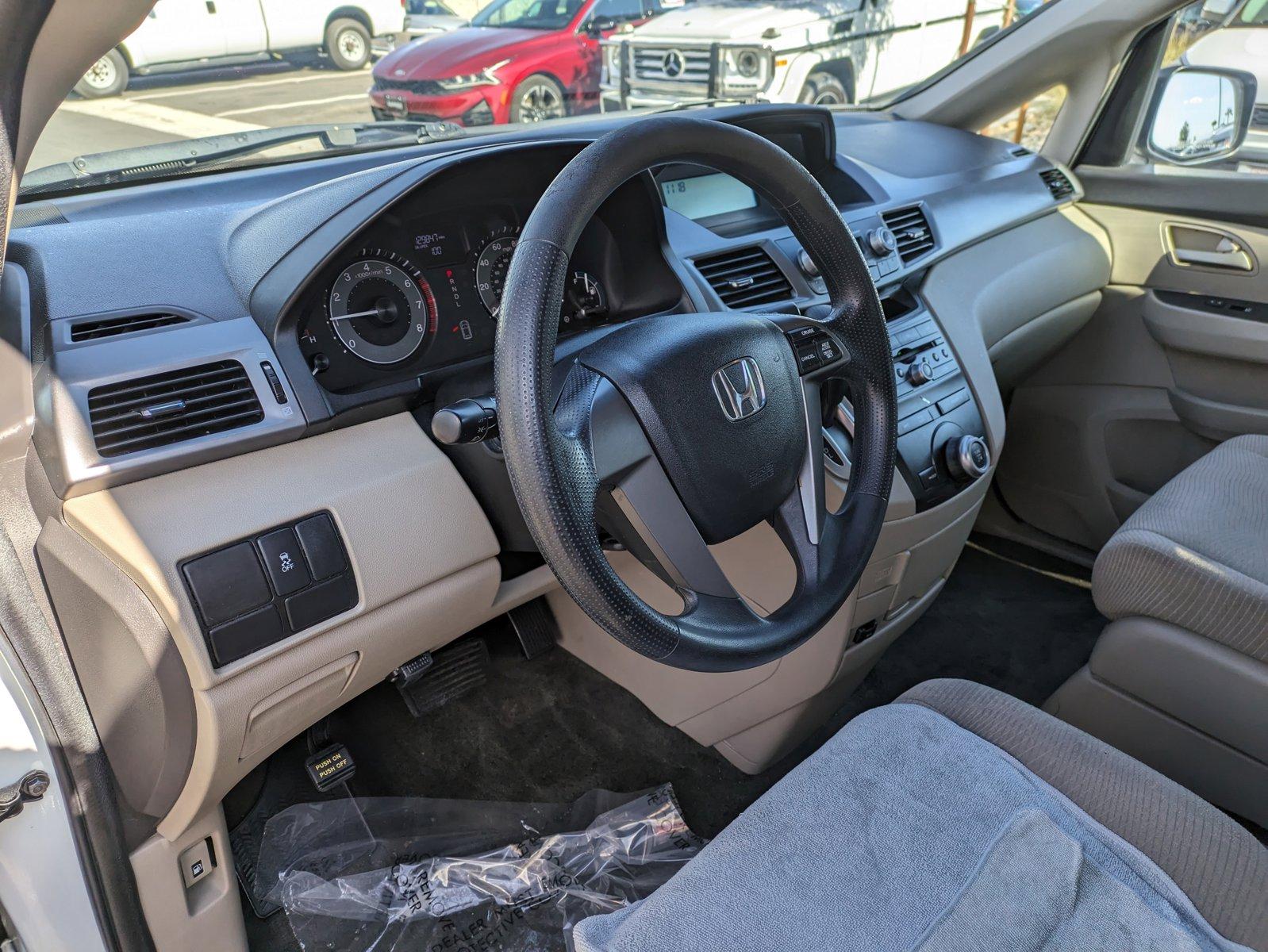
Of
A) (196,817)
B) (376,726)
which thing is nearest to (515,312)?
(196,817)

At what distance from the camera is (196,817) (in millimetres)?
1375

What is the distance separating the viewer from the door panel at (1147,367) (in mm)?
2203

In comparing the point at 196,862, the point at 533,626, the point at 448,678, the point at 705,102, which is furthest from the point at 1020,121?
the point at 196,862

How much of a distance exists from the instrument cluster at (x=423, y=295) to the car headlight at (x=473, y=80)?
949 millimetres

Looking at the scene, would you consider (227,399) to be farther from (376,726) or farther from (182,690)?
(376,726)

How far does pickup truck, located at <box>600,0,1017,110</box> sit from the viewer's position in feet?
9.53

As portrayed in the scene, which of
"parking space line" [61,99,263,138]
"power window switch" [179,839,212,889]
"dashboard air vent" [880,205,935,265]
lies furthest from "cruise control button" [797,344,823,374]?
"power window switch" [179,839,212,889]

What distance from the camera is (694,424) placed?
3.55ft

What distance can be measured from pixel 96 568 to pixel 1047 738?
1.16 m

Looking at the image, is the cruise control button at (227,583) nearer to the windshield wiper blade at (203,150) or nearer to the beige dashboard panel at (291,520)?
the beige dashboard panel at (291,520)

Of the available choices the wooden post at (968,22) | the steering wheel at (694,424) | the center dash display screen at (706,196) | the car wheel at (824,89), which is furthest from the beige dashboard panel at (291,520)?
the wooden post at (968,22)

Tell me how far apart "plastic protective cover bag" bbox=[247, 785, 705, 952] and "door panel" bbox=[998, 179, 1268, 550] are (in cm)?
138

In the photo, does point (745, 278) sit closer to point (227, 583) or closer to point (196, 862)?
point (227, 583)

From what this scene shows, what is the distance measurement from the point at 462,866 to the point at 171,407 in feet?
3.38
